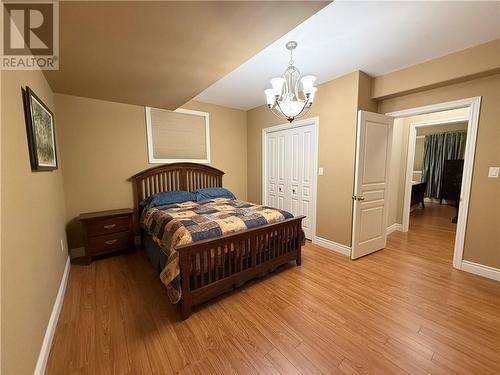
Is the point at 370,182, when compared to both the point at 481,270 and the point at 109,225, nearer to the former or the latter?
the point at 481,270

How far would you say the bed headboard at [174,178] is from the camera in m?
3.40

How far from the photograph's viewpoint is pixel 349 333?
163 cm

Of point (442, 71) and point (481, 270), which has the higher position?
point (442, 71)

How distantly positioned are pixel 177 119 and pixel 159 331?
3.19 meters

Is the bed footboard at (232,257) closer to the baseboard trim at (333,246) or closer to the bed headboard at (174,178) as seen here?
the baseboard trim at (333,246)

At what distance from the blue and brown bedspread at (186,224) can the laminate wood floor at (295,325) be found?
391 mm

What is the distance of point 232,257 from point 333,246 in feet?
5.93

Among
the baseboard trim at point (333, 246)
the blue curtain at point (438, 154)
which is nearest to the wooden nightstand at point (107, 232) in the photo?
the baseboard trim at point (333, 246)

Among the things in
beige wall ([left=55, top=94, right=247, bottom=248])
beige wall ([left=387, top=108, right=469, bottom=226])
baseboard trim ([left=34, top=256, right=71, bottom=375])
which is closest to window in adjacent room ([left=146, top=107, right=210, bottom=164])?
beige wall ([left=55, top=94, right=247, bottom=248])

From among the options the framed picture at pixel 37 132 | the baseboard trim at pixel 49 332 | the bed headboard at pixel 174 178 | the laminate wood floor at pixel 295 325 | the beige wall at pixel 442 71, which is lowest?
the laminate wood floor at pixel 295 325

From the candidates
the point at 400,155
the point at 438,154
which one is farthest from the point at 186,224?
the point at 438,154

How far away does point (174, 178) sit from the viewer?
372cm

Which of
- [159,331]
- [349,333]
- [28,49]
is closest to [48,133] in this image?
[28,49]

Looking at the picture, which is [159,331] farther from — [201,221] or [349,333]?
[349,333]
